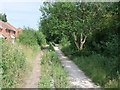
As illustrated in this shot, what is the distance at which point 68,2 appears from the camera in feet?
41.3

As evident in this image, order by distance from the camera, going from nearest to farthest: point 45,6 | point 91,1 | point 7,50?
point 7,50 < point 91,1 < point 45,6

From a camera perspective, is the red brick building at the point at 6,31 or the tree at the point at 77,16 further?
the red brick building at the point at 6,31

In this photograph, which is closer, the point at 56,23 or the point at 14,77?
the point at 14,77

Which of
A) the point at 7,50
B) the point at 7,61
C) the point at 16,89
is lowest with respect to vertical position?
the point at 16,89

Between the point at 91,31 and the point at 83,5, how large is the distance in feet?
8.04

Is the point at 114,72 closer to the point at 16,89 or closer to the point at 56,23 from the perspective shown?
the point at 16,89

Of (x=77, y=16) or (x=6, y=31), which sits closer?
(x=77, y=16)

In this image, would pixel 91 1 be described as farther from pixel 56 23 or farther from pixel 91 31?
pixel 56 23

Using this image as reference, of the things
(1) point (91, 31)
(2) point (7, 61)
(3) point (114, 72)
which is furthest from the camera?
(1) point (91, 31)

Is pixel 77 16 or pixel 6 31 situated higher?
pixel 77 16

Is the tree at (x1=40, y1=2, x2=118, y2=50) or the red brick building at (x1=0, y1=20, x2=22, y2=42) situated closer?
the tree at (x1=40, y1=2, x2=118, y2=50)

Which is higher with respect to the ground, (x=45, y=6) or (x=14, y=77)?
(x=45, y=6)

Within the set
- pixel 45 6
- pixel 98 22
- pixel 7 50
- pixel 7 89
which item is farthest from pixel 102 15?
pixel 7 89

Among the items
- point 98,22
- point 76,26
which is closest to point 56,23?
point 76,26
